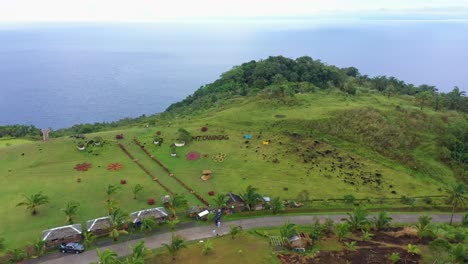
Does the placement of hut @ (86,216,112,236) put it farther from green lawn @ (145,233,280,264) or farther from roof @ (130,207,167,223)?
green lawn @ (145,233,280,264)

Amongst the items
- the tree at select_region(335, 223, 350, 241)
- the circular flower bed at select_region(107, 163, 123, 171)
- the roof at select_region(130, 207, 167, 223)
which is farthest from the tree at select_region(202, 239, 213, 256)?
the circular flower bed at select_region(107, 163, 123, 171)

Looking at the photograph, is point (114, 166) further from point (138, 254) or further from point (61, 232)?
point (138, 254)

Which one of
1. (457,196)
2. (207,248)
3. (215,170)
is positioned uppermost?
(457,196)

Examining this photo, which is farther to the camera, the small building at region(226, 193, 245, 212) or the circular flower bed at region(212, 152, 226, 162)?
the circular flower bed at region(212, 152, 226, 162)

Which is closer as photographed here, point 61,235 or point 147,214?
point 61,235

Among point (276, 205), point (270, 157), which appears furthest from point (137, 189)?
point (270, 157)
